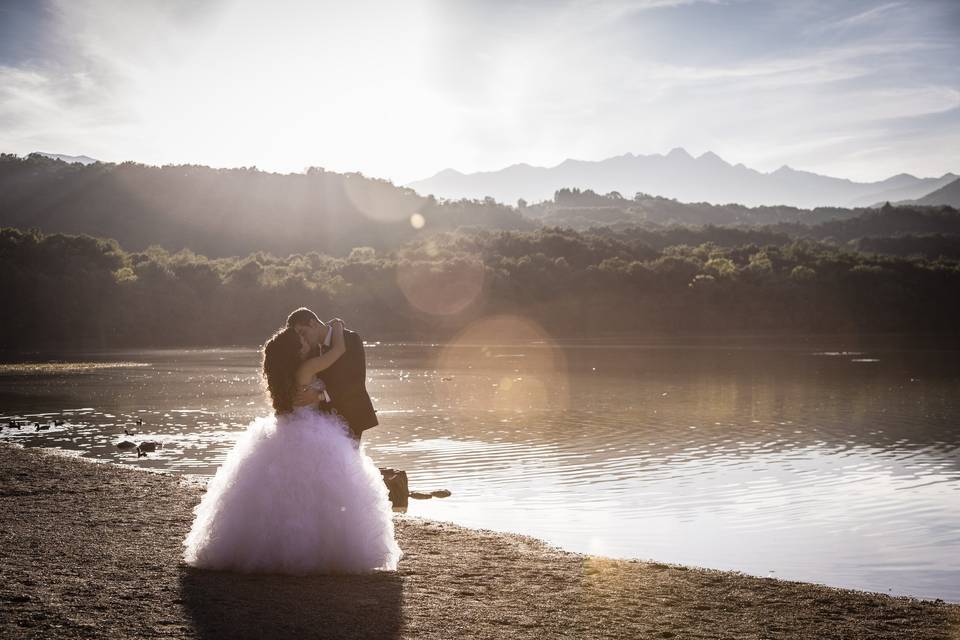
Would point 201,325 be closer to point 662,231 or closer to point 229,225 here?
point 229,225

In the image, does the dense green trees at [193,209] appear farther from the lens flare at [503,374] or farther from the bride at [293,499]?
the bride at [293,499]

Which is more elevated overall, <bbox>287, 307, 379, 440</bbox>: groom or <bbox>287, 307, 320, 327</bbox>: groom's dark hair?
<bbox>287, 307, 320, 327</bbox>: groom's dark hair

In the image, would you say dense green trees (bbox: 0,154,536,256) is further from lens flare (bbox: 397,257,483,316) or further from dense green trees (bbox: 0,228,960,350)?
lens flare (bbox: 397,257,483,316)

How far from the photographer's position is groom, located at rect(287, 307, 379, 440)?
924 centimetres

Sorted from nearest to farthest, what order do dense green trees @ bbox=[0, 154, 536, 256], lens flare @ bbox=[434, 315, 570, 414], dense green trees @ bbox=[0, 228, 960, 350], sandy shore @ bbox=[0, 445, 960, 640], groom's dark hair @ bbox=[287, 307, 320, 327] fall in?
sandy shore @ bbox=[0, 445, 960, 640]
groom's dark hair @ bbox=[287, 307, 320, 327]
lens flare @ bbox=[434, 315, 570, 414]
dense green trees @ bbox=[0, 228, 960, 350]
dense green trees @ bbox=[0, 154, 536, 256]

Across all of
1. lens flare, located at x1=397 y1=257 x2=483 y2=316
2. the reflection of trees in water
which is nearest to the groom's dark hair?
the reflection of trees in water

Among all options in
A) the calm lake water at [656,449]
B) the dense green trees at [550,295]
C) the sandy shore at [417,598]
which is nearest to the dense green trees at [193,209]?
the dense green trees at [550,295]

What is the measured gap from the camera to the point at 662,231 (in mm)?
187000

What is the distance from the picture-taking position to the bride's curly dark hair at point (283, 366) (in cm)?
→ 907

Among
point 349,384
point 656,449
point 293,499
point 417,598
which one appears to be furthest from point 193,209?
point 417,598

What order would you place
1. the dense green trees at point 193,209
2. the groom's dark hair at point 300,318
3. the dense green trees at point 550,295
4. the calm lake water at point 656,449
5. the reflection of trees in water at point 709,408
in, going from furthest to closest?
the dense green trees at point 193,209
the dense green trees at point 550,295
the reflection of trees in water at point 709,408
the calm lake water at point 656,449
the groom's dark hair at point 300,318

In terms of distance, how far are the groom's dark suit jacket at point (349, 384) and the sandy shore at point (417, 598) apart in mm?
1659

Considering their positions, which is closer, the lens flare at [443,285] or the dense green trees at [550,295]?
the dense green trees at [550,295]

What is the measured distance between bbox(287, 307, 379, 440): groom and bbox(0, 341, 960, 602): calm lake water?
15.8 feet
